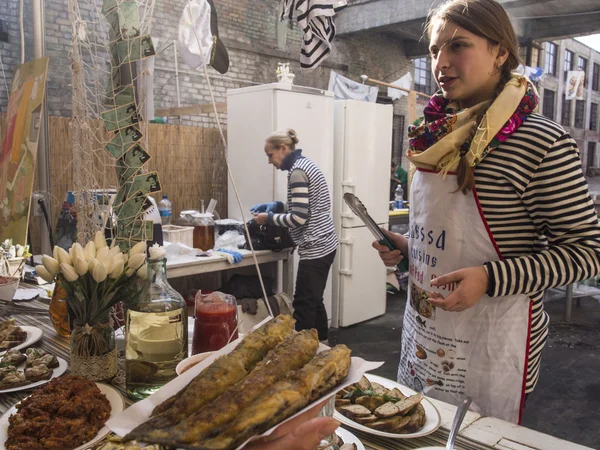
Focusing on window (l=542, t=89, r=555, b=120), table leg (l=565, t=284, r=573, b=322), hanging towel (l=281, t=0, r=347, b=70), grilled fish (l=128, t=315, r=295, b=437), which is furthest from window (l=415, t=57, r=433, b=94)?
grilled fish (l=128, t=315, r=295, b=437)

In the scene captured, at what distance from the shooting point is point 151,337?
114cm

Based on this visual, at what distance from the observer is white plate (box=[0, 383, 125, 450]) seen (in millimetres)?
961

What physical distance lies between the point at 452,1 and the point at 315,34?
1186 millimetres

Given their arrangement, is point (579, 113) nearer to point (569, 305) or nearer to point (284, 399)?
point (569, 305)

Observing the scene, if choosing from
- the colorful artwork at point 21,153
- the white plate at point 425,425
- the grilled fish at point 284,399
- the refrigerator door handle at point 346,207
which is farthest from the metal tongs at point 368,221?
the refrigerator door handle at point 346,207

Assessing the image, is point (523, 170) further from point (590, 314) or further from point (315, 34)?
point (590, 314)

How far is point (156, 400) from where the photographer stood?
0.74 m

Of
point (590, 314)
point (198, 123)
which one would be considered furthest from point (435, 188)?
point (198, 123)

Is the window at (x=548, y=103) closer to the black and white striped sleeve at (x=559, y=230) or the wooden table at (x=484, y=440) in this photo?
the black and white striped sleeve at (x=559, y=230)

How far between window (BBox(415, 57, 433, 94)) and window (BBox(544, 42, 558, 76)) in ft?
22.2

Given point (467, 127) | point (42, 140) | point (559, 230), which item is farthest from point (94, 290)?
point (42, 140)

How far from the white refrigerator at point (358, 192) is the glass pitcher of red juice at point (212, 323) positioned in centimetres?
373

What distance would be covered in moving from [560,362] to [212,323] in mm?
3938

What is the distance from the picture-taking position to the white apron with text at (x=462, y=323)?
4.50 ft
